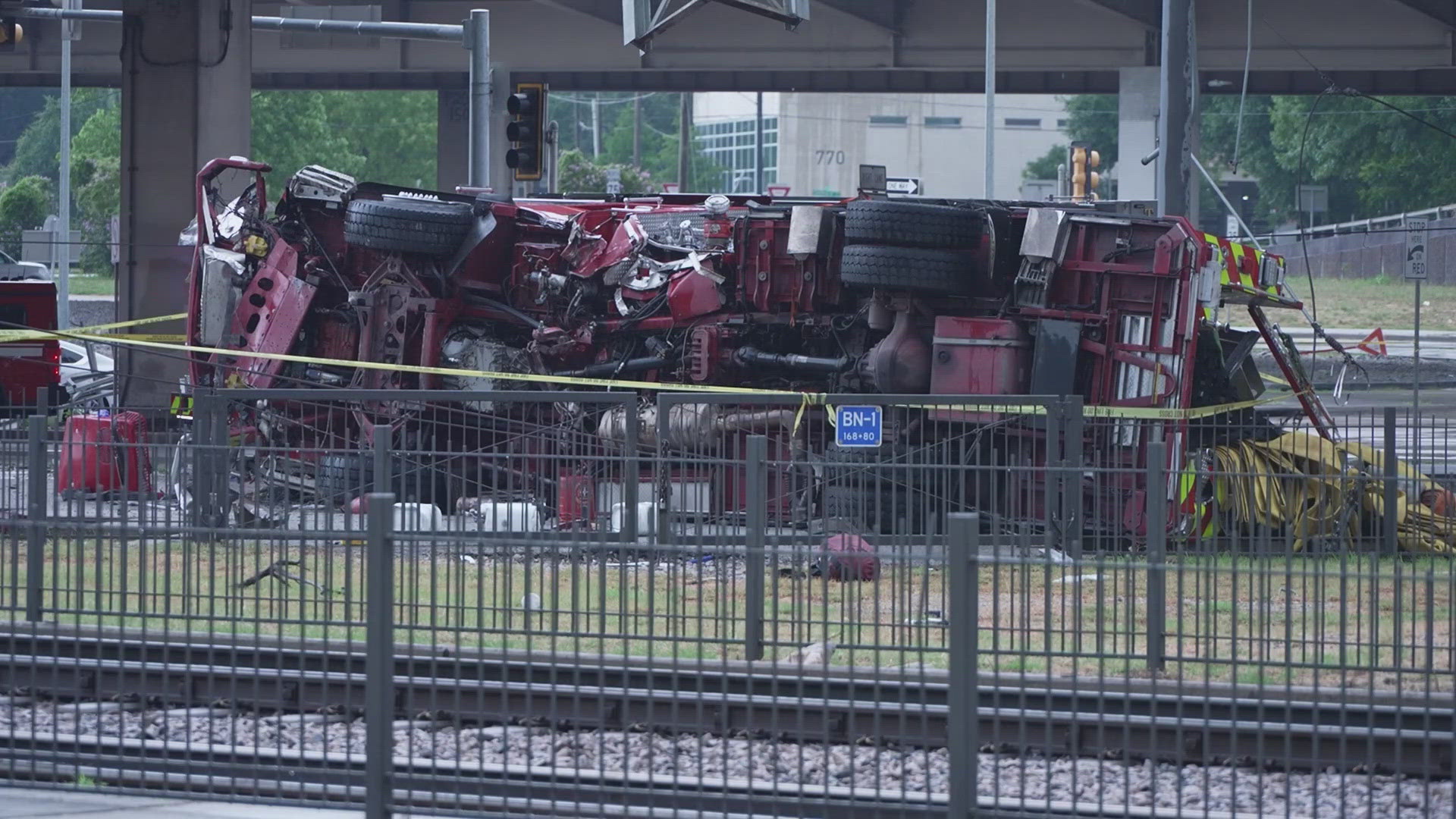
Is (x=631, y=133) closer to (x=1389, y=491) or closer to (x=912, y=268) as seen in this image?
(x=912, y=268)

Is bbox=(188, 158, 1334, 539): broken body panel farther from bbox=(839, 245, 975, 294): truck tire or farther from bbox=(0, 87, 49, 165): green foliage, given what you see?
bbox=(0, 87, 49, 165): green foliage

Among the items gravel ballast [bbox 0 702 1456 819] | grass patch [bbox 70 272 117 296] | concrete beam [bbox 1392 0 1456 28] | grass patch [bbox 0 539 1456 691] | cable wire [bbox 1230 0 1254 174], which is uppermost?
concrete beam [bbox 1392 0 1456 28]

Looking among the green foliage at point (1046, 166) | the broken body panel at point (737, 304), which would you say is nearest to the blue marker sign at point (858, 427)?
the broken body panel at point (737, 304)

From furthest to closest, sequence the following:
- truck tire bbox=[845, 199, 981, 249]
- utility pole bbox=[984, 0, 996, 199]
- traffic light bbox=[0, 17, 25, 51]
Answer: utility pole bbox=[984, 0, 996, 199]
traffic light bbox=[0, 17, 25, 51]
truck tire bbox=[845, 199, 981, 249]

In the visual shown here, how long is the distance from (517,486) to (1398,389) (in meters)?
27.1

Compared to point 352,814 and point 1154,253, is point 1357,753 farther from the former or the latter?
point 1154,253

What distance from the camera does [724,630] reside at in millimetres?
7711

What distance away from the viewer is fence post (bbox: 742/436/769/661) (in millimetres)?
8742

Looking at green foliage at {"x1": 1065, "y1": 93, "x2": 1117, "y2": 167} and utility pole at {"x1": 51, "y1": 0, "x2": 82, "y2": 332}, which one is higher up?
green foliage at {"x1": 1065, "y1": 93, "x2": 1117, "y2": 167}

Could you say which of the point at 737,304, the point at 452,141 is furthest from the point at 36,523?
the point at 452,141

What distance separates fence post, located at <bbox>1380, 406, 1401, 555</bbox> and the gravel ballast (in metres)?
3.02

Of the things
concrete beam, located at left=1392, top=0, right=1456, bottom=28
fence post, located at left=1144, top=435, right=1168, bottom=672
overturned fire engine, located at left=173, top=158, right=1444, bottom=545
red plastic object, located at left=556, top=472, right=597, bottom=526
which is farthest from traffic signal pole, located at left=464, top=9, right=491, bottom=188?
concrete beam, located at left=1392, top=0, right=1456, bottom=28

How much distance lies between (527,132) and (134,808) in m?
17.3

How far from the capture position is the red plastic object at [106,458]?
1072 cm
